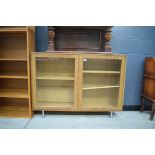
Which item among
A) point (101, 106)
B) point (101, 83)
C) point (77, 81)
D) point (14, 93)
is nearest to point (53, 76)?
point (77, 81)

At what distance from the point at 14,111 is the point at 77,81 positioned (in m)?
1.28

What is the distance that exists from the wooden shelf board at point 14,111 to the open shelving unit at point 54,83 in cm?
25

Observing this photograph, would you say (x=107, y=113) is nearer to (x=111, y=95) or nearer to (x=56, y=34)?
(x=111, y=95)

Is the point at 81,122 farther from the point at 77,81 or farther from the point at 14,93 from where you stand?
the point at 14,93

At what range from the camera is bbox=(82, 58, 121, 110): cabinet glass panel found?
2746mm

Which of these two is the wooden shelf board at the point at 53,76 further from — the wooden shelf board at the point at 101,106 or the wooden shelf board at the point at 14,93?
the wooden shelf board at the point at 101,106

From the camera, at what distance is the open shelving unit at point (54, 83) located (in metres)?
2.68

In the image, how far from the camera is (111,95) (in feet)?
9.65

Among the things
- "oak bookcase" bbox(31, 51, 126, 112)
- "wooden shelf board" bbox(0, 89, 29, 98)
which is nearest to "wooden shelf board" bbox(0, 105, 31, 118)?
"oak bookcase" bbox(31, 51, 126, 112)

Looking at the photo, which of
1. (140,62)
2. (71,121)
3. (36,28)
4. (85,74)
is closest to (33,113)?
(71,121)

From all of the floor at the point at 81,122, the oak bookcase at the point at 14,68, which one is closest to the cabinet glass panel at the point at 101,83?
the floor at the point at 81,122

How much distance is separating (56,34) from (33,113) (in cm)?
145

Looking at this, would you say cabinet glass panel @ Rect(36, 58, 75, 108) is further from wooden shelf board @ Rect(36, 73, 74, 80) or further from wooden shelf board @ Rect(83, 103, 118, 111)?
wooden shelf board @ Rect(83, 103, 118, 111)

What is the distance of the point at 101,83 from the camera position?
9.51ft
